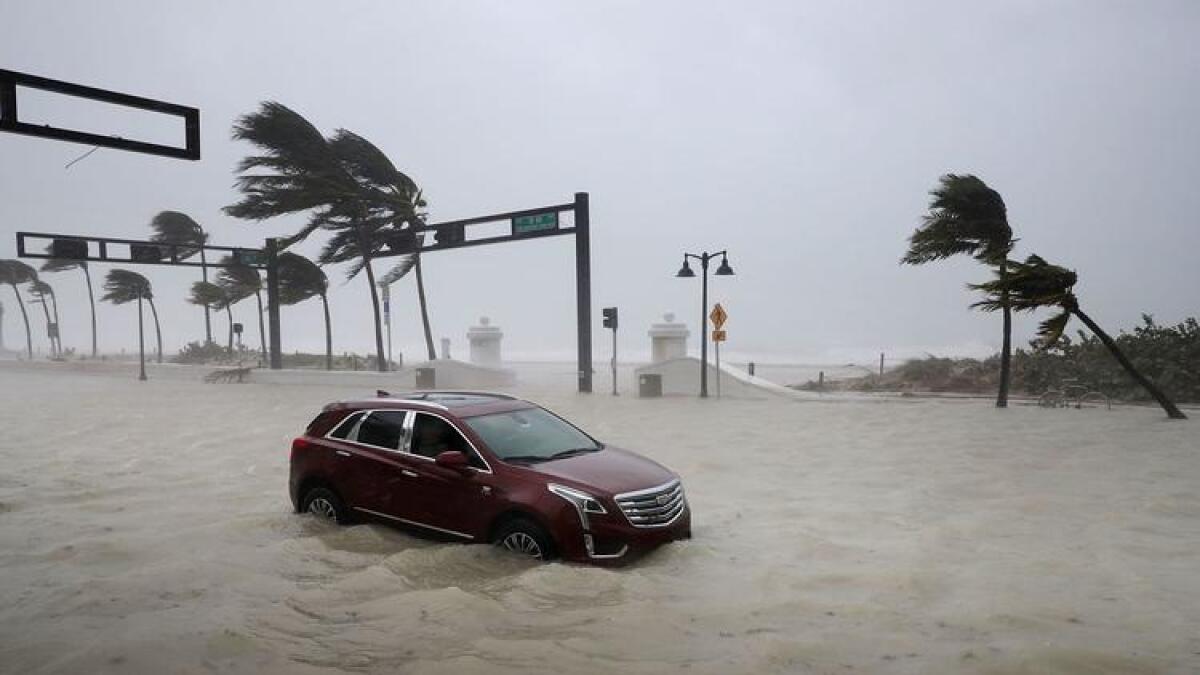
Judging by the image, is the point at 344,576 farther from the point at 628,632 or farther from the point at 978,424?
the point at 978,424

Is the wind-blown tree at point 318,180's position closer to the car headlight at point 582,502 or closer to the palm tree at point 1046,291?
the palm tree at point 1046,291

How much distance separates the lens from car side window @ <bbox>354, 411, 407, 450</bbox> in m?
8.26

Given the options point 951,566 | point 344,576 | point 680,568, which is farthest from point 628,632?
point 951,566

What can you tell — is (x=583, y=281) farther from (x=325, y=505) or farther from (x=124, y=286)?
(x=124, y=286)

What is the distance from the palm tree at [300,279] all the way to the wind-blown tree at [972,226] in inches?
1044

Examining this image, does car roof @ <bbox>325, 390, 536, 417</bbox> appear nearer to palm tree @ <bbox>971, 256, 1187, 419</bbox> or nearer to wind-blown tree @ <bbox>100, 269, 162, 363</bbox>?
palm tree @ <bbox>971, 256, 1187, 419</bbox>

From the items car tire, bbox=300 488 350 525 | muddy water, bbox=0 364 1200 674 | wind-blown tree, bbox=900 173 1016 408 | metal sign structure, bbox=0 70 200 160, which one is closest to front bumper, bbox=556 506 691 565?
muddy water, bbox=0 364 1200 674

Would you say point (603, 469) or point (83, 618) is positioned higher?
point (603, 469)

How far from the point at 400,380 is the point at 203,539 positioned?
22003 millimetres

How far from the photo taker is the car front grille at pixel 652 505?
23.3 ft

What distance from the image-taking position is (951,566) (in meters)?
7.29

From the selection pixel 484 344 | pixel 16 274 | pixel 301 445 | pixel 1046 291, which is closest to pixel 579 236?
pixel 484 344

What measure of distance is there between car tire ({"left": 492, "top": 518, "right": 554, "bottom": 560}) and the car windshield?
674mm

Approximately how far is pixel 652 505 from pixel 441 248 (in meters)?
23.5
